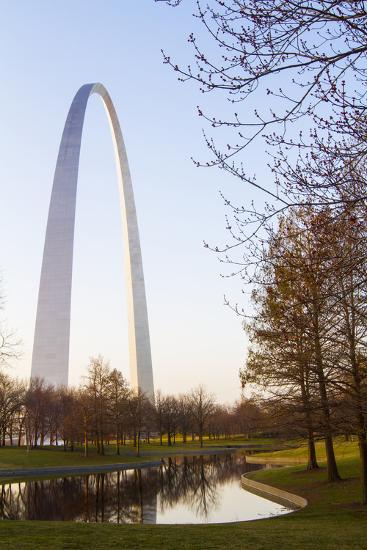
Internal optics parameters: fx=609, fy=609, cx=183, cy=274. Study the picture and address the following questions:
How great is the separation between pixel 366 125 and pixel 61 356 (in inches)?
1669

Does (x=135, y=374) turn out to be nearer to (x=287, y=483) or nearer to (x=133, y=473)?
(x=133, y=473)

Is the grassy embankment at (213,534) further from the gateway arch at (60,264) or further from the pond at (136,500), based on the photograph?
the gateway arch at (60,264)

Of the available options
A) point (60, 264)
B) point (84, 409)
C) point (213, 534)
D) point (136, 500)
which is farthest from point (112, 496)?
point (60, 264)

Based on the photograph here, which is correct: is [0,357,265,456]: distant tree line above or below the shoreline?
above

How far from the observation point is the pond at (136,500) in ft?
58.4

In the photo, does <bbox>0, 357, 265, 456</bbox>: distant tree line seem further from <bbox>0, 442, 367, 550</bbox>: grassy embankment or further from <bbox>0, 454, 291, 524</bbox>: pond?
<bbox>0, 442, 367, 550</bbox>: grassy embankment

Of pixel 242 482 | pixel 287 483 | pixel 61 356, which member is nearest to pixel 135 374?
pixel 61 356

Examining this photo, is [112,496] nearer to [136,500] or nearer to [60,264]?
[136,500]

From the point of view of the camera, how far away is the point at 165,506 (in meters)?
20.4

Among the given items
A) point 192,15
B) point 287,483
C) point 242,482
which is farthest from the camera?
point 242,482

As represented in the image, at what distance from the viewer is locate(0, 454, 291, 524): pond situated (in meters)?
17.8

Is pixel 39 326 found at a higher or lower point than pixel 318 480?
higher

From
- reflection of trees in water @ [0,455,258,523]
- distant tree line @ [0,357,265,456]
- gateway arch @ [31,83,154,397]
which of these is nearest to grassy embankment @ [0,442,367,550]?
reflection of trees in water @ [0,455,258,523]

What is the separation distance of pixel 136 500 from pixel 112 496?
1438 millimetres
